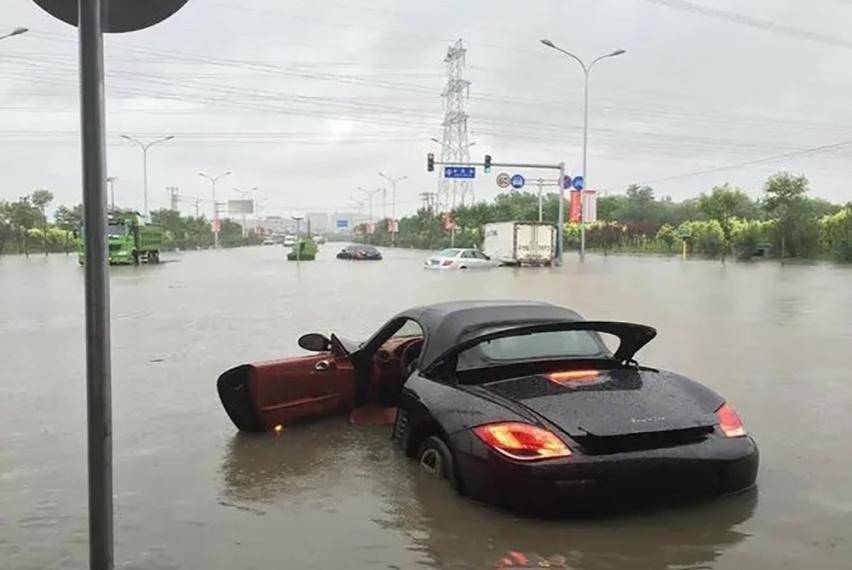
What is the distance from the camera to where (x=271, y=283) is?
2884 cm

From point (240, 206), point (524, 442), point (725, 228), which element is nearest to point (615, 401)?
point (524, 442)

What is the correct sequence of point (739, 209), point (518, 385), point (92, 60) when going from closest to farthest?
point (92, 60) < point (518, 385) < point (739, 209)

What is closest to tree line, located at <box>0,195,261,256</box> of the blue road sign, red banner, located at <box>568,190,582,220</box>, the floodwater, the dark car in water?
the dark car in water

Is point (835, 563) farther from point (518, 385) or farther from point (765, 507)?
point (518, 385)

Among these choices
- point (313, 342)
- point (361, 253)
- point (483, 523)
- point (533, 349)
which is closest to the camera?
point (483, 523)

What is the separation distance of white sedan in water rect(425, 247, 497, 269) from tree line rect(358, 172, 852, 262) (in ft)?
59.8

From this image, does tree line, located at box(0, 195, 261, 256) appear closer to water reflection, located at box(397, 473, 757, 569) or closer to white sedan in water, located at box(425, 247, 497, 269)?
white sedan in water, located at box(425, 247, 497, 269)

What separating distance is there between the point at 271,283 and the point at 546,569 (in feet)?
83.6

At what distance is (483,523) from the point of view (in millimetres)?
4566

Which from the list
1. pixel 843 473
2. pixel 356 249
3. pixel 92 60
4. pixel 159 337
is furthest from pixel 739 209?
pixel 92 60

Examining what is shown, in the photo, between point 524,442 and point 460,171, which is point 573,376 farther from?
point 460,171

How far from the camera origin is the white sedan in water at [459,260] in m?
41.7

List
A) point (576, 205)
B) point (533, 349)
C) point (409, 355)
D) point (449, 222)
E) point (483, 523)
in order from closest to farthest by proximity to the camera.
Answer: point (483, 523)
point (533, 349)
point (409, 355)
point (576, 205)
point (449, 222)

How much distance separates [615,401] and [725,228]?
5797 cm
